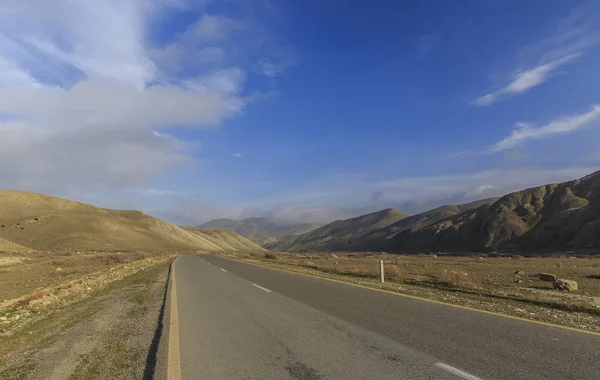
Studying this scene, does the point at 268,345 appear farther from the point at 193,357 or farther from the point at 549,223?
the point at 549,223

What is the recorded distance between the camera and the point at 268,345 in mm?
7391

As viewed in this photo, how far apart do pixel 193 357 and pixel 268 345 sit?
4.64 feet

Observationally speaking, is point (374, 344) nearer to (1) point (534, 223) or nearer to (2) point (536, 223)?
(2) point (536, 223)

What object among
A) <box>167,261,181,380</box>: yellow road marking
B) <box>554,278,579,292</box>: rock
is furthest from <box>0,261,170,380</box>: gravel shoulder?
<box>554,278,579,292</box>: rock

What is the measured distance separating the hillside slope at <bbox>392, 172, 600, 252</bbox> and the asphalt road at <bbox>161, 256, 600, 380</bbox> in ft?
286

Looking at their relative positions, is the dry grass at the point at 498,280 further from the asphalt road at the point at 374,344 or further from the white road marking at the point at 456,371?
the white road marking at the point at 456,371

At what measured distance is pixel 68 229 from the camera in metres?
102

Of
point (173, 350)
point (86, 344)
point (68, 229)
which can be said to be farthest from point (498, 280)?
point (68, 229)

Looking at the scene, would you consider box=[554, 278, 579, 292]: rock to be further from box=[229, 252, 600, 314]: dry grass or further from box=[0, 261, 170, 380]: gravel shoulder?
box=[0, 261, 170, 380]: gravel shoulder

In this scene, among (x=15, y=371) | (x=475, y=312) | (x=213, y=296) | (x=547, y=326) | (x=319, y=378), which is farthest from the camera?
(x=213, y=296)

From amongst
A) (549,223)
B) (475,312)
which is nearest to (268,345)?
(475,312)

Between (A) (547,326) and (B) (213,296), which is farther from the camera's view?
(B) (213,296)

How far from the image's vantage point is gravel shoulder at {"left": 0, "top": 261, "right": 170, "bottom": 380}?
6.58 m

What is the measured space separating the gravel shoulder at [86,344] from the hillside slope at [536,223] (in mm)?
90896
